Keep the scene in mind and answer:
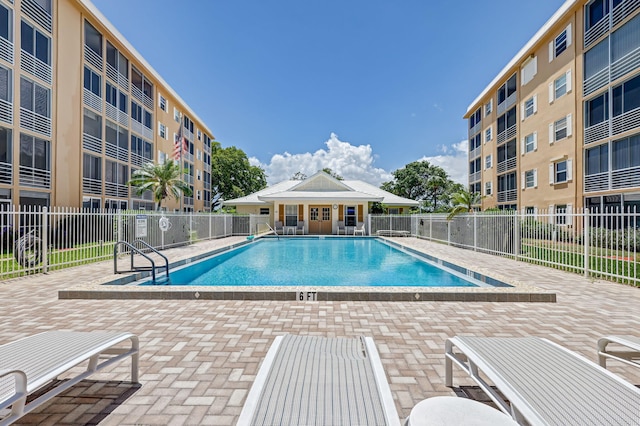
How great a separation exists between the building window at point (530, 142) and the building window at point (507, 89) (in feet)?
15.0

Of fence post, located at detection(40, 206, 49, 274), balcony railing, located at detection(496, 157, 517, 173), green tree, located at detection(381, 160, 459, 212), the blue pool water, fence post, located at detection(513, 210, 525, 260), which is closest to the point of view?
fence post, located at detection(40, 206, 49, 274)

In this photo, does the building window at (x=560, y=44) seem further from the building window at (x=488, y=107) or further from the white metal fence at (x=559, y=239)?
the white metal fence at (x=559, y=239)

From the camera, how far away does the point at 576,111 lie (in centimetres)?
1702

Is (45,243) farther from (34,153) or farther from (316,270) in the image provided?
(34,153)

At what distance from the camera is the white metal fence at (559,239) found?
716 centimetres

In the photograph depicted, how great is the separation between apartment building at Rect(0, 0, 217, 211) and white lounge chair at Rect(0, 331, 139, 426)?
637 inches

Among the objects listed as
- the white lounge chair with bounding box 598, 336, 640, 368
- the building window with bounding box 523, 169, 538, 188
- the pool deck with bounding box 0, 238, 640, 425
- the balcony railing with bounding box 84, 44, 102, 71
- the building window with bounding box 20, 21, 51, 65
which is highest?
the balcony railing with bounding box 84, 44, 102, 71

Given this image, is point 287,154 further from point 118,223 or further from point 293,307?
point 293,307

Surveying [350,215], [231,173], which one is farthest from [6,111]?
[231,173]

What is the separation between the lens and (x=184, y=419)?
228 centimetres

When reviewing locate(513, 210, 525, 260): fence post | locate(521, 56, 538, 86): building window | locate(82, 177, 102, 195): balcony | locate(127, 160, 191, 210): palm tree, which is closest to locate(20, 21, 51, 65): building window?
locate(82, 177, 102, 195): balcony

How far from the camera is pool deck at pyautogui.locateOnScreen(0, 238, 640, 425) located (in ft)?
8.17

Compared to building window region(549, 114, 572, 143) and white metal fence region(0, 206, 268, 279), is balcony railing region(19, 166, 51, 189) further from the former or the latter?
building window region(549, 114, 572, 143)

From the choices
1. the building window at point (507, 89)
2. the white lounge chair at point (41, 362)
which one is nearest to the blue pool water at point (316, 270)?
the white lounge chair at point (41, 362)
